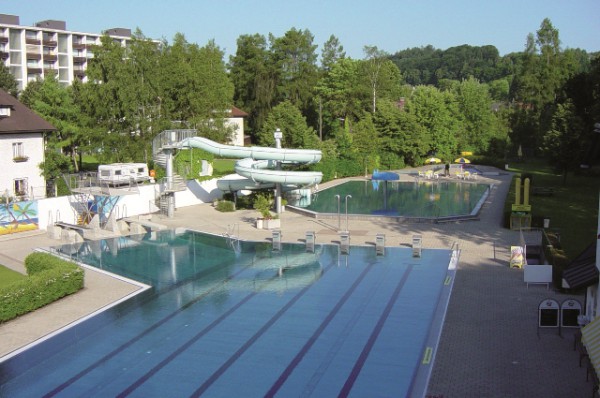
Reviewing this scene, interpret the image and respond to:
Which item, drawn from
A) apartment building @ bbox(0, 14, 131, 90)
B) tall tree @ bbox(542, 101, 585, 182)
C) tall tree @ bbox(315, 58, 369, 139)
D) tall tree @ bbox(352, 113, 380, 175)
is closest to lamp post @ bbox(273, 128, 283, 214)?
tall tree @ bbox(352, 113, 380, 175)

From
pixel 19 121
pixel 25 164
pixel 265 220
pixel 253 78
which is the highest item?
pixel 253 78

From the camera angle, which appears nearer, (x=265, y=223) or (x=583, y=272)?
(x=583, y=272)

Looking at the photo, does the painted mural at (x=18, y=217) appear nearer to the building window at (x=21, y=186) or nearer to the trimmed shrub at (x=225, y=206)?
the building window at (x=21, y=186)

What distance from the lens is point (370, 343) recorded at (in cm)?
1736

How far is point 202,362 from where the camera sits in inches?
634

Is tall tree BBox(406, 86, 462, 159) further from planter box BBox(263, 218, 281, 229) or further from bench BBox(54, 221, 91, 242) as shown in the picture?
bench BBox(54, 221, 91, 242)

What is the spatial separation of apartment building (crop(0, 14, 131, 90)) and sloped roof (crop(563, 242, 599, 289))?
261ft

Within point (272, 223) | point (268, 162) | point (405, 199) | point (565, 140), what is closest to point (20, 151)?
point (268, 162)

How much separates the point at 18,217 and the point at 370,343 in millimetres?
21305

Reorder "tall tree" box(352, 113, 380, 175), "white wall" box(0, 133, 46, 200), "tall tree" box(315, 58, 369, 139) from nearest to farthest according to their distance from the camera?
"white wall" box(0, 133, 46, 200), "tall tree" box(352, 113, 380, 175), "tall tree" box(315, 58, 369, 139)

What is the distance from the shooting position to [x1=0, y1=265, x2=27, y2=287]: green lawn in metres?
23.5

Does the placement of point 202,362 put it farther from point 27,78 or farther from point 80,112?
point 27,78

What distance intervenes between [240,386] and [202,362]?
176 cm

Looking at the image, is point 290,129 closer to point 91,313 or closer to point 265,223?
point 265,223
